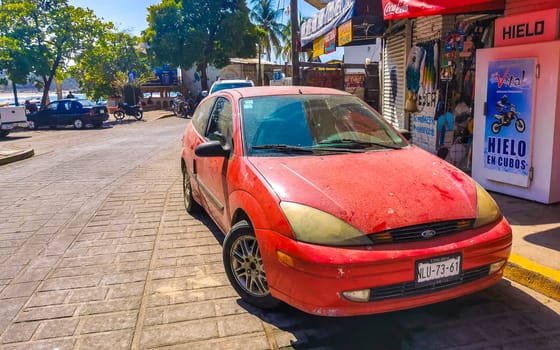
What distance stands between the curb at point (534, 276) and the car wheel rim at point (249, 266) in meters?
2.16

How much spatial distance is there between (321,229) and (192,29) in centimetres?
3284

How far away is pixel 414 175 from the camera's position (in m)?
3.35

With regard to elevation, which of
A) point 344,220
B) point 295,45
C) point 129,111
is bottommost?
point 344,220

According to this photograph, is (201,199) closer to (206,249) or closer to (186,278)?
(206,249)

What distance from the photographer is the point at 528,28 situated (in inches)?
222

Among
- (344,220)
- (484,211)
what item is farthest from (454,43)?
(344,220)

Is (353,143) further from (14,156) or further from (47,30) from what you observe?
(47,30)

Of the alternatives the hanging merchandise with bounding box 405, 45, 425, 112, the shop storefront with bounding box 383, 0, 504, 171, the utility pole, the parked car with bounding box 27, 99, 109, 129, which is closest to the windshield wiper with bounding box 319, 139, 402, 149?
the shop storefront with bounding box 383, 0, 504, 171

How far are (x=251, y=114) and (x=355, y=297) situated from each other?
2.02 m

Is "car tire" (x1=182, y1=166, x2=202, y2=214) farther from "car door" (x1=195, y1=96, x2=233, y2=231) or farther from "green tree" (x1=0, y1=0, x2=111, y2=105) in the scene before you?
"green tree" (x1=0, y1=0, x2=111, y2=105)

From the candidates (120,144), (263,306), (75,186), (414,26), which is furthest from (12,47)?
(263,306)

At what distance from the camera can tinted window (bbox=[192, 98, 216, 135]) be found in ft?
17.0

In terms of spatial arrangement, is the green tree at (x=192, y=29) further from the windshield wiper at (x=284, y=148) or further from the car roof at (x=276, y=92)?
the windshield wiper at (x=284, y=148)

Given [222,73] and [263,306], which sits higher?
[222,73]
